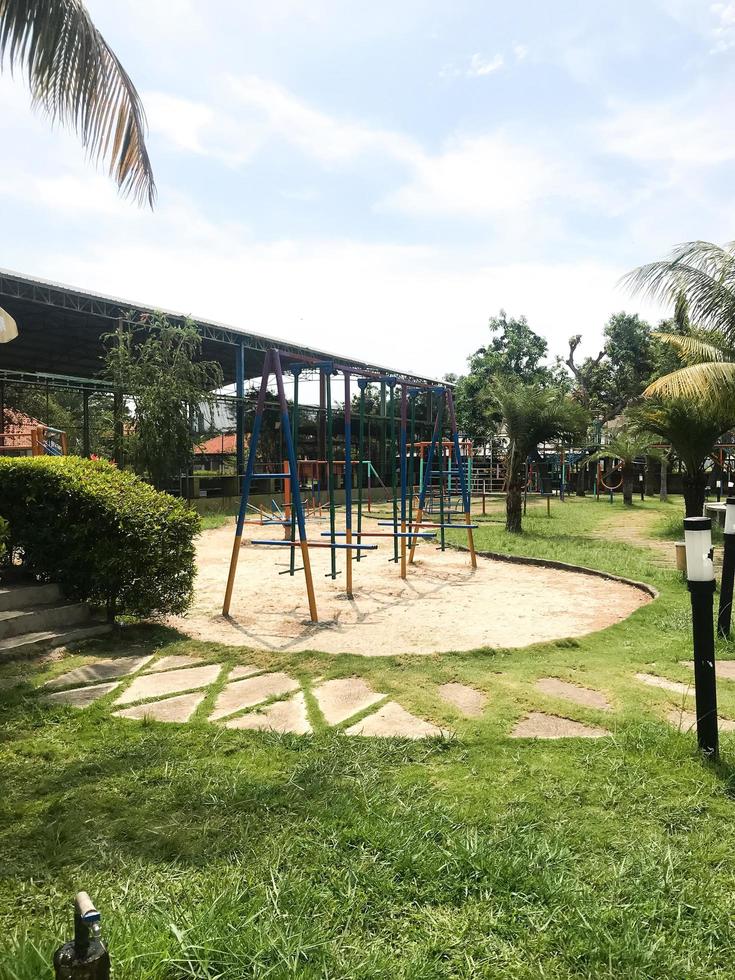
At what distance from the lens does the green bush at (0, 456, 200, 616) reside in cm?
530

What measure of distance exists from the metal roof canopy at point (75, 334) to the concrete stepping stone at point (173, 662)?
11.0ft

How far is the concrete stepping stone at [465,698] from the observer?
139 inches

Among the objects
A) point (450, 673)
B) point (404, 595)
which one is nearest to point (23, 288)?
point (404, 595)

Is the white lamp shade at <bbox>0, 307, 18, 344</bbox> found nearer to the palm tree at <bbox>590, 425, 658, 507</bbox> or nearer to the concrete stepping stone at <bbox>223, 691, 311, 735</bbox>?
the concrete stepping stone at <bbox>223, 691, 311, 735</bbox>

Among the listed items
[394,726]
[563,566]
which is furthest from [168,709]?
[563,566]

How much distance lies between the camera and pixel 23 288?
13.9 metres

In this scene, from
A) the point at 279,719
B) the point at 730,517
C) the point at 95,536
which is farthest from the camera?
the point at 95,536

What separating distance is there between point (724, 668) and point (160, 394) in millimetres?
12593

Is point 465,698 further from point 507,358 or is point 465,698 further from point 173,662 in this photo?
point 507,358

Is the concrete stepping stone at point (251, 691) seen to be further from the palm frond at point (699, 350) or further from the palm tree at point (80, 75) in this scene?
the palm frond at point (699, 350)

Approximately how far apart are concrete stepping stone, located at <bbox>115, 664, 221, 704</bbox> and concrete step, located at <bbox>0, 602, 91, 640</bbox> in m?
1.29

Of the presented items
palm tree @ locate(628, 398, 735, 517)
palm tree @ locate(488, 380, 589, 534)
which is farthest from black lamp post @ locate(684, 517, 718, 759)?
palm tree @ locate(488, 380, 589, 534)

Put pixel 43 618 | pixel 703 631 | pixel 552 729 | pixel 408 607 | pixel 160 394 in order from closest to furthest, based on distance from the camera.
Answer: pixel 703 631 < pixel 552 729 < pixel 43 618 < pixel 408 607 < pixel 160 394

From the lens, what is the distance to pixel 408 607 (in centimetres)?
671
